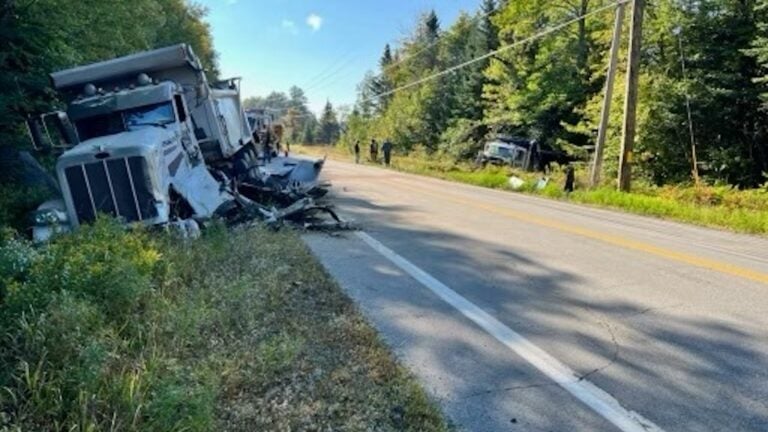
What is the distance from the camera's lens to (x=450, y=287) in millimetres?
6727

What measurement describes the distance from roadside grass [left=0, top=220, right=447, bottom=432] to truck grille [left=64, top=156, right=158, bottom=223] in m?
2.48

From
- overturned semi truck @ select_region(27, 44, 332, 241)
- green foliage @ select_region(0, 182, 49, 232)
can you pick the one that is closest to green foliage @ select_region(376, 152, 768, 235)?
overturned semi truck @ select_region(27, 44, 332, 241)

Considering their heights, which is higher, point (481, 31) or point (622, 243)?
point (481, 31)

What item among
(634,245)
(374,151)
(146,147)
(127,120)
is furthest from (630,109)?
(374,151)

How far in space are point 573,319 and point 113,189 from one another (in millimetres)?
6521

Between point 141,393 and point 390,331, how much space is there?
2.41m

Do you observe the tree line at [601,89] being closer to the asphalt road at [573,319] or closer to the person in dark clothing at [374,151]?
the person in dark clothing at [374,151]

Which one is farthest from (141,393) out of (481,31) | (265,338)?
(481,31)

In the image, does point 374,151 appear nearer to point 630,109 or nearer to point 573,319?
point 630,109

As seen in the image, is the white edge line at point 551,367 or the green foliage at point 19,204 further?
the green foliage at point 19,204

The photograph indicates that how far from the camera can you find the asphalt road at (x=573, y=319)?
3801mm

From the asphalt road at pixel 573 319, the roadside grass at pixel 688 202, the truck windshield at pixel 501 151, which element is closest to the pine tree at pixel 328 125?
the truck windshield at pixel 501 151

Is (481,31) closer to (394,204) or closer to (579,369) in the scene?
(394,204)

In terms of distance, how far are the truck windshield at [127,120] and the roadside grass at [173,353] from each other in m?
5.60
